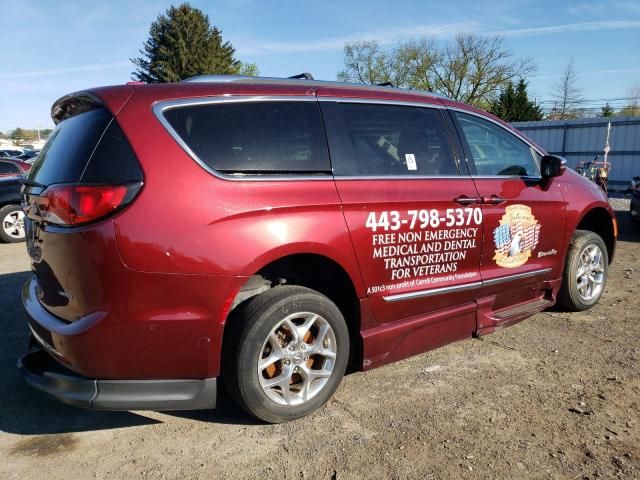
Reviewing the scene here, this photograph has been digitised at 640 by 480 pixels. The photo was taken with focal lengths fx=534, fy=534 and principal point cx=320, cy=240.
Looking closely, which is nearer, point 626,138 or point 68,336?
point 68,336

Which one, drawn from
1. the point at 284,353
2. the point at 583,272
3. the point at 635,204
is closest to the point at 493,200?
the point at 583,272

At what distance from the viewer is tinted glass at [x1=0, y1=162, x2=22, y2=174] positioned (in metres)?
10.3

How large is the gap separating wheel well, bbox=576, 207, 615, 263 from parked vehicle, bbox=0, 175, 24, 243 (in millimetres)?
9072

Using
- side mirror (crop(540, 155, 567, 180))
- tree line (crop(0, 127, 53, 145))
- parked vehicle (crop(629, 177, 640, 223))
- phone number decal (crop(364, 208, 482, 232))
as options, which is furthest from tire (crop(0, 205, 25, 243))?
tree line (crop(0, 127, 53, 145))

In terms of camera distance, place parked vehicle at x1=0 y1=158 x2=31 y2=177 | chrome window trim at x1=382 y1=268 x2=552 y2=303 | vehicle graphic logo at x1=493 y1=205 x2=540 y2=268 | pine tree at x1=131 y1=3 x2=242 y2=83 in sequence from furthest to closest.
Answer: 1. pine tree at x1=131 y1=3 x2=242 y2=83
2. parked vehicle at x1=0 y1=158 x2=31 y2=177
3. vehicle graphic logo at x1=493 y1=205 x2=540 y2=268
4. chrome window trim at x1=382 y1=268 x2=552 y2=303

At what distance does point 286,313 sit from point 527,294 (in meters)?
2.37

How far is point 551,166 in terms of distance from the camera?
4312 millimetres

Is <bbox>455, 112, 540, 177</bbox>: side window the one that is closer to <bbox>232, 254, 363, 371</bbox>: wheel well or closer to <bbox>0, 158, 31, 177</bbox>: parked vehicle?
<bbox>232, 254, 363, 371</bbox>: wheel well

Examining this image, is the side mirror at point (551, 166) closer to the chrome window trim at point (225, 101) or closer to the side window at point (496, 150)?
the side window at point (496, 150)

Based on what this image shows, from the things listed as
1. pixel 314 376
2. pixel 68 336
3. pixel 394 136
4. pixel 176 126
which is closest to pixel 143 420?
pixel 68 336

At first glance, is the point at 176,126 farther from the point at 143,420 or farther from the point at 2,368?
the point at 2,368

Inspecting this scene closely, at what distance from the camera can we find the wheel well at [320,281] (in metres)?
2.98

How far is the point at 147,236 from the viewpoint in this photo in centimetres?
248

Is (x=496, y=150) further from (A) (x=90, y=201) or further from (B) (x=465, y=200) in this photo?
(A) (x=90, y=201)
